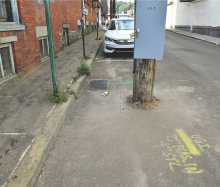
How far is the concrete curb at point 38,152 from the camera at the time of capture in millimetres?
2293

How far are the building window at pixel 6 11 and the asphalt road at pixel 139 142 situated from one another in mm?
2884

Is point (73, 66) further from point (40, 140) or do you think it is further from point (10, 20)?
point (40, 140)

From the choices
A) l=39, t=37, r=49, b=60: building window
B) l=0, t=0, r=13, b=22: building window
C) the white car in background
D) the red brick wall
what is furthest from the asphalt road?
the white car in background

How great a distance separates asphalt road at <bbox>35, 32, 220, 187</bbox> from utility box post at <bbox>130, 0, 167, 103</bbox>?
0.87 m

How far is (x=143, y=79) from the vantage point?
4.18m

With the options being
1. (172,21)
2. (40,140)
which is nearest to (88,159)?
(40,140)

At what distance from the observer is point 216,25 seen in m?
19.0

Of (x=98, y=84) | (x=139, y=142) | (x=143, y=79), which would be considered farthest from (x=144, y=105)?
(x=98, y=84)

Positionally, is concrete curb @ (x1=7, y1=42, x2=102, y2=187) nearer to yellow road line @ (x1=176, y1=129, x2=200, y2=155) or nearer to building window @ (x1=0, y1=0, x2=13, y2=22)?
yellow road line @ (x1=176, y1=129, x2=200, y2=155)

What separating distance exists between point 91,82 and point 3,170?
4.05 metres

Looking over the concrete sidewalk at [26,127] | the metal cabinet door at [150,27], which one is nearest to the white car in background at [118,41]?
the concrete sidewalk at [26,127]

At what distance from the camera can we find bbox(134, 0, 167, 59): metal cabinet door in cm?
349

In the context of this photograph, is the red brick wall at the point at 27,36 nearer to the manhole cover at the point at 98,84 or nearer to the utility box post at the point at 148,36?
the manhole cover at the point at 98,84

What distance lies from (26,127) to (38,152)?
767 millimetres
